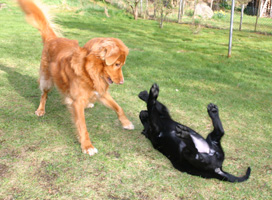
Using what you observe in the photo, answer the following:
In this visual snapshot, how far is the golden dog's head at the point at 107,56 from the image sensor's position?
2975 mm

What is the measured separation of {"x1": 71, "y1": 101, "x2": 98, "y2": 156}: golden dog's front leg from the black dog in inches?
28.9

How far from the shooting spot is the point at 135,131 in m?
3.72

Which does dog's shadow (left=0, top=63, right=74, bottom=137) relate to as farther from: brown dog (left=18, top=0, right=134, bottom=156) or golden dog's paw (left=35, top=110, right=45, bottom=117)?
brown dog (left=18, top=0, right=134, bottom=156)

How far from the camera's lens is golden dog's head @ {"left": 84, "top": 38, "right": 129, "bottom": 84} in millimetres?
2975

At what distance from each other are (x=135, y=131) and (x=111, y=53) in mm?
1247

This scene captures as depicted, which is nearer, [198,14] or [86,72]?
[86,72]

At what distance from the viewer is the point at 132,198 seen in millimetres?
2434

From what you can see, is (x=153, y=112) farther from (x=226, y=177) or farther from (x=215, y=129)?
(x=226, y=177)

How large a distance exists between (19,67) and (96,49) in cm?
377

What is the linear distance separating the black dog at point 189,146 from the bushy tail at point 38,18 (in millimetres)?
2253

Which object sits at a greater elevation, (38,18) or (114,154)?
(38,18)

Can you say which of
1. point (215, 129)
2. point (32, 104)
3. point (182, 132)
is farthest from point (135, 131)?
point (32, 104)

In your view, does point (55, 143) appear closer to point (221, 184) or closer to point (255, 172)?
point (221, 184)

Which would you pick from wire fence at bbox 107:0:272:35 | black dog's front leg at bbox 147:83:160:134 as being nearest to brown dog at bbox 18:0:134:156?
black dog's front leg at bbox 147:83:160:134
